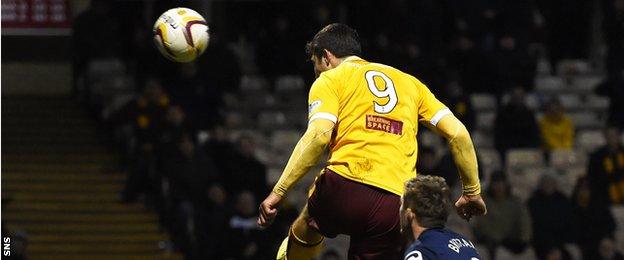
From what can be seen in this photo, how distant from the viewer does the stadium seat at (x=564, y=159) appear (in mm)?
17375

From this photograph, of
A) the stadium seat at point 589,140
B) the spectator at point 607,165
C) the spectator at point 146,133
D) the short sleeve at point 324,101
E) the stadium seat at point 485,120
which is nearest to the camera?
the short sleeve at point 324,101

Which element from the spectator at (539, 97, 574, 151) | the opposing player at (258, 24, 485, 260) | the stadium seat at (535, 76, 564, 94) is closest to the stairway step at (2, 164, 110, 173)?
the spectator at (539, 97, 574, 151)

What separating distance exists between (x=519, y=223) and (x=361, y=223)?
7.65 metres

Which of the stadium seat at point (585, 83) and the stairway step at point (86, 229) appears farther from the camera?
the stadium seat at point (585, 83)

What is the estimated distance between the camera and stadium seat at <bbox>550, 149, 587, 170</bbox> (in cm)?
1738

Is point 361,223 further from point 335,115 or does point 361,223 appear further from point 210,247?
point 210,247

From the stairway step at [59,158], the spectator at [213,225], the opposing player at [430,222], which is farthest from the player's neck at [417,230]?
the stairway step at [59,158]

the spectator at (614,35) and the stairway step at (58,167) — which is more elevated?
the spectator at (614,35)

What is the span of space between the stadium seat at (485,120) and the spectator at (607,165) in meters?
1.76

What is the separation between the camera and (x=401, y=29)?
742 inches

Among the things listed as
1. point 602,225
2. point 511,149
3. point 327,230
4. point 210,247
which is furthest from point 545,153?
point 327,230

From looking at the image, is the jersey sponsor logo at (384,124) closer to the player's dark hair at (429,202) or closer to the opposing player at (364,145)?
the opposing player at (364,145)

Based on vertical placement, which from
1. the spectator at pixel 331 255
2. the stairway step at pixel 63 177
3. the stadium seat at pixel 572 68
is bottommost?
the stairway step at pixel 63 177

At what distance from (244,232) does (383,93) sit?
6955 mm
